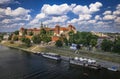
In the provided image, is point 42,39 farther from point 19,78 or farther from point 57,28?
point 19,78

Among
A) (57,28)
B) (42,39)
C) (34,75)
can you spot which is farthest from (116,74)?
(57,28)

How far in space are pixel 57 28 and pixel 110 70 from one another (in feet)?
334

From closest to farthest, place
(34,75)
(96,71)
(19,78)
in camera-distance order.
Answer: (19,78) → (34,75) → (96,71)

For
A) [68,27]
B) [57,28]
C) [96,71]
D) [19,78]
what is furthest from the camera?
[68,27]

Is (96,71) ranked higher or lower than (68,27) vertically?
lower

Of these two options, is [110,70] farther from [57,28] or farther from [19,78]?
[57,28]

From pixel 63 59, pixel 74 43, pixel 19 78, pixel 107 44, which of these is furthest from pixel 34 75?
pixel 74 43

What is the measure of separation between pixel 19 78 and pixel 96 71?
1035 inches

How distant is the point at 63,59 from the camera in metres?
74.2

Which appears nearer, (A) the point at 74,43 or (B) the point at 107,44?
(B) the point at 107,44

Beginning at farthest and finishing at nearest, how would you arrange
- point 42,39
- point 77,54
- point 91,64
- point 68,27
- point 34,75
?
point 68,27
point 42,39
point 77,54
point 91,64
point 34,75

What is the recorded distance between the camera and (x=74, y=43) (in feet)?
319

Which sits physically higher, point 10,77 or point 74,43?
point 74,43

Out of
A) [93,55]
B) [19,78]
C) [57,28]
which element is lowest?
[19,78]
